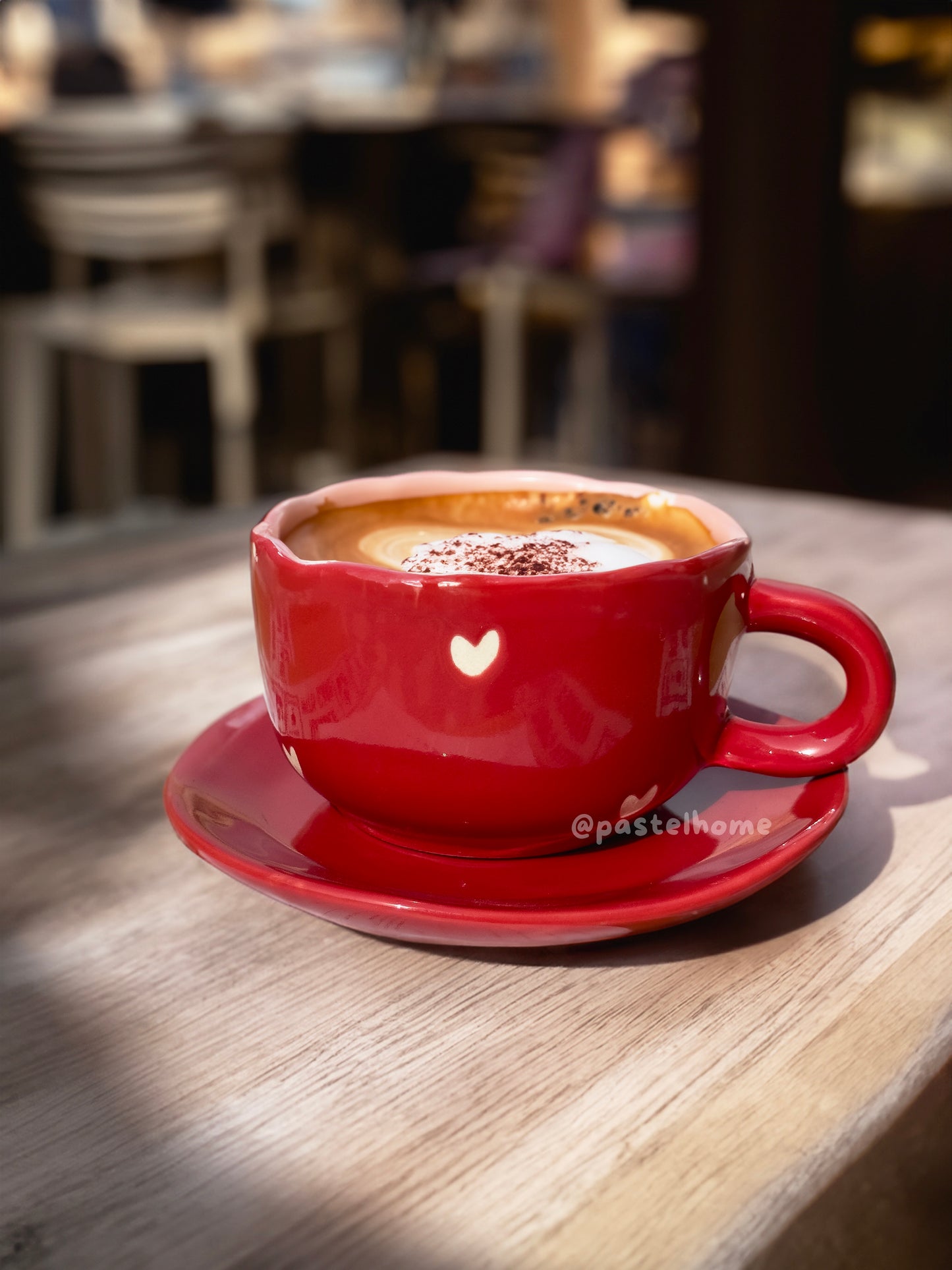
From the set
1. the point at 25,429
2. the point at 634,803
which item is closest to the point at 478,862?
the point at 634,803

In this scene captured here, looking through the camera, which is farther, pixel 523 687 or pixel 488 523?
pixel 488 523

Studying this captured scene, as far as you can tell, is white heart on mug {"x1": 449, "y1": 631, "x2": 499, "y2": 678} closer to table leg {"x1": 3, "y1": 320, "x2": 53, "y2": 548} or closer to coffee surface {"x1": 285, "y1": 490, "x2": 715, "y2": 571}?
coffee surface {"x1": 285, "y1": 490, "x2": 715, "y2": 571}

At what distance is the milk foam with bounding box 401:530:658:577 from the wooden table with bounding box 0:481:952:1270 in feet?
0.38

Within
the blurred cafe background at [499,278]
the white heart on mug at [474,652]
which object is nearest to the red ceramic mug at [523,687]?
the white heart on mug at [474,652]

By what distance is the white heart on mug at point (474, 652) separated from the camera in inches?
13.5

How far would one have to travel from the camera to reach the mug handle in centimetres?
38

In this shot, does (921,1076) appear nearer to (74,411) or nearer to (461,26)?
(74,411)

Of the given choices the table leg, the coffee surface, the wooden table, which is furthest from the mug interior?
the table leg

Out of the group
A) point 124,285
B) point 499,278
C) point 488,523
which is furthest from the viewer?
point 499,278

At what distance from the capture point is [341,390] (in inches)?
126

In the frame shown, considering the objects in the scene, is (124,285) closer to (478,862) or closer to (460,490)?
(460,490)

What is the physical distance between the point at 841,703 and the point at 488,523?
16 cm

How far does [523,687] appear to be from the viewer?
1.14ft

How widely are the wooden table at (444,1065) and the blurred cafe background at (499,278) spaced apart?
4.93ft
